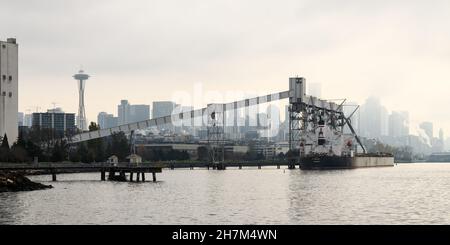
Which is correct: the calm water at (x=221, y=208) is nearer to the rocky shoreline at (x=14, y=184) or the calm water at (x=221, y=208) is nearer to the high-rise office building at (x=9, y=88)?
the rocky shoreline at (x=14, y=184)

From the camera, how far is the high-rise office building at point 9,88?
182 meters

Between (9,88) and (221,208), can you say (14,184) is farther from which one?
(9,88)

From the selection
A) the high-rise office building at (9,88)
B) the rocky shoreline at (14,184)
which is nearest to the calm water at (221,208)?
the rocky shoreline at (14,184)

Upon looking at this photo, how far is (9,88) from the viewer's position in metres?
184

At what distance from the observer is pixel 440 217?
65.8 metres

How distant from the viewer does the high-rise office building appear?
18238 centimetres

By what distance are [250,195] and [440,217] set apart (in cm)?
3362

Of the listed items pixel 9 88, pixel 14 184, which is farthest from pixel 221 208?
pixel 9 88

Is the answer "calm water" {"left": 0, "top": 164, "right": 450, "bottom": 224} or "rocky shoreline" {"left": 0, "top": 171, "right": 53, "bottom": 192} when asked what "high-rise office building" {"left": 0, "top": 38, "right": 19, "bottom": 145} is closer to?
"rocky shoreline" {"left": 0, "top": 171, "right": 53, "bottom": 192}

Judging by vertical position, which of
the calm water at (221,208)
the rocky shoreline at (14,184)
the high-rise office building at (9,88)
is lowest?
the calm water at (221,208)

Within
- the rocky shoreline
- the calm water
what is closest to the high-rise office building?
the rocky shoreline
